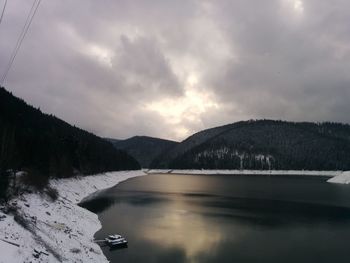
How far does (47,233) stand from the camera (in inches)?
1332

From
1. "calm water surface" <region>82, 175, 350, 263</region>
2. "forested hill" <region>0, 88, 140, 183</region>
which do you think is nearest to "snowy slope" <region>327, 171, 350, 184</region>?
"calm water surface" <region>82, 175, 350, 263</region>

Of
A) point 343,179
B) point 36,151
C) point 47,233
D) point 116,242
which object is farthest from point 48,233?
point 343,179

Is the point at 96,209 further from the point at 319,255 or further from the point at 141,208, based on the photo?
the point at 319,255

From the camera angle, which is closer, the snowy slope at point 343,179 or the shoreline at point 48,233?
the shoreline at point 48,233

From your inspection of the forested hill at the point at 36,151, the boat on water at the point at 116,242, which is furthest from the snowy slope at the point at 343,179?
the boat on water at the point at 116,242

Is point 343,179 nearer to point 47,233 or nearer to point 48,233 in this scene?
point 48,233

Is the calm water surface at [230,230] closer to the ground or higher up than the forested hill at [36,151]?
closer to the ground

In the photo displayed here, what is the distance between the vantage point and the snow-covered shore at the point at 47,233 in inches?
991

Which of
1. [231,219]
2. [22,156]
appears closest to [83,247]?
[231,219]

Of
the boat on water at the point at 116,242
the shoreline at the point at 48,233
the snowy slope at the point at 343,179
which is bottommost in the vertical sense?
the boat on water at the point at 116,242

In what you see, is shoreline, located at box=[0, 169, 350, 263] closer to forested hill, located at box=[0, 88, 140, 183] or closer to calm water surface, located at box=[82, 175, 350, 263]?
calm water surface, located at box=[82, 175, 350, 263]

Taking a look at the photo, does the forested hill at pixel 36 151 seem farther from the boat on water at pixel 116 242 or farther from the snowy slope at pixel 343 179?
the snowy slope at pixel 343 179

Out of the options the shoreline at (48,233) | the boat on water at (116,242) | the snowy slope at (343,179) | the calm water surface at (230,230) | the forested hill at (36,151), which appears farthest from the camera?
the snowy slope at (343,179)

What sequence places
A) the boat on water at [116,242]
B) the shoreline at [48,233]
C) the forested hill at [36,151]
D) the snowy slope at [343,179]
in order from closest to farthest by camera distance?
the shoreline at [48,233] → the boat on water at [116,242] → the forested hill at [36,151] → the snowy slope at [343,179]
